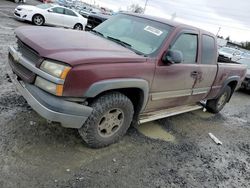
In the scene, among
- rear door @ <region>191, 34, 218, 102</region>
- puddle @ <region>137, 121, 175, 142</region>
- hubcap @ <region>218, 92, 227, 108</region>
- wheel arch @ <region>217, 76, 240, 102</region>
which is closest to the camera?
puddle @ <region>137, 121, 175, 142</region>

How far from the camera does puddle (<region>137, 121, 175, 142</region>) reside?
4.79 m

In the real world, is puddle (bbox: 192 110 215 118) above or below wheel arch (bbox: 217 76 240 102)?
below

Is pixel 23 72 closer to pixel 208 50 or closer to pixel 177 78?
pixel 177 78

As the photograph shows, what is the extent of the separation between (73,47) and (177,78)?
1.89m

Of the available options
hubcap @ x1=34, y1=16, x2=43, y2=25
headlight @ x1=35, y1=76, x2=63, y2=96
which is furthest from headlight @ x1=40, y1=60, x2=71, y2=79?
hubcap @ x1=34, y1=16, x2=43, y2=25

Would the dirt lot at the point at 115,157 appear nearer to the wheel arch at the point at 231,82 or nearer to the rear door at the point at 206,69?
the rear door at the point at 206,69

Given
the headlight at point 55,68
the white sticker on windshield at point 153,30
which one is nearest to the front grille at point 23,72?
the headlight at point 55,68

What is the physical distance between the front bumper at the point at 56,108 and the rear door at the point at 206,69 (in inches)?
102

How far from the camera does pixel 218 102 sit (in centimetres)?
677

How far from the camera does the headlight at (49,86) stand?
3.08 meters

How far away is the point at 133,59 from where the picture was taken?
12.1 feet

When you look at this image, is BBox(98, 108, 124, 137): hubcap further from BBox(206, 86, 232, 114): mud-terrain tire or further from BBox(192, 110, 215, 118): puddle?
BBox(206, 86, 232, 114): mud-terrain tire

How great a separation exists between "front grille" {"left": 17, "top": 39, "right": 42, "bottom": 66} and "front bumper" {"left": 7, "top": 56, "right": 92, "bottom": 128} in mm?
324

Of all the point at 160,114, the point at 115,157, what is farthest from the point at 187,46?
the point at 115,157
